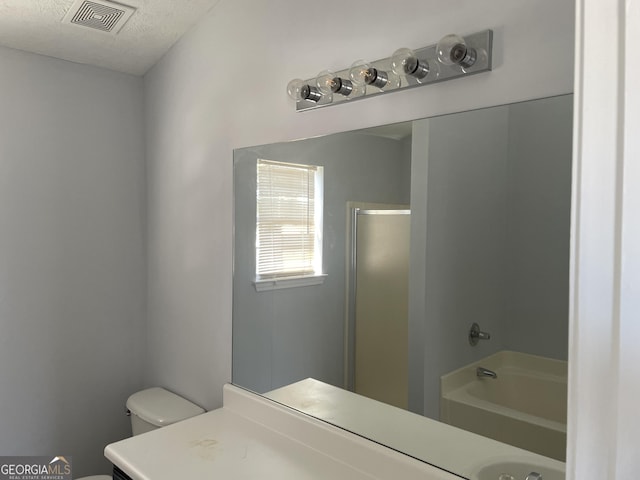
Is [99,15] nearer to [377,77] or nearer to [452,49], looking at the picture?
[377,77]

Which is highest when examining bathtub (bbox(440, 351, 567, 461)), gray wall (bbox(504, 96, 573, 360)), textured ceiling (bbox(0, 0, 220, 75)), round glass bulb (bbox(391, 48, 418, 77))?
textured ceiling (bbox(0, 0, 220, 75))

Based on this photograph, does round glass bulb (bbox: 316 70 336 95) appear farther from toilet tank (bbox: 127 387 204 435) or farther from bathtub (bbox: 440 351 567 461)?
toilet tank (bbox: 127 387 204 435)

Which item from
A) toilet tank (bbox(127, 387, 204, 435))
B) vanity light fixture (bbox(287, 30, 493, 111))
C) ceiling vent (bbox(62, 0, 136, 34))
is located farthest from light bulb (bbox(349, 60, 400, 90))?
toilet tank (bbox(127, 387, 204, 435))

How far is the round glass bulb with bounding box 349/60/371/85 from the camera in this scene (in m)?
1.37

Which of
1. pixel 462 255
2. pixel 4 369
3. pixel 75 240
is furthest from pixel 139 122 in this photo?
pixel 462 255

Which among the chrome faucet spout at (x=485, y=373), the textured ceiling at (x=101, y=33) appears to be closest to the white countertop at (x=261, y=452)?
the chrome faucet spout at (x=485, y=373)

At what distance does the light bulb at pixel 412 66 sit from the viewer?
1247mm

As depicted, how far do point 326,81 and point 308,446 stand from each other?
1.14m

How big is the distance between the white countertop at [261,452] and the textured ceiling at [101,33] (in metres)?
1.53

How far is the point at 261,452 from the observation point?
1566 millimetres

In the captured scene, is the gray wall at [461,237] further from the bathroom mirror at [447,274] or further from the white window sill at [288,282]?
the white window sill at [288,282]

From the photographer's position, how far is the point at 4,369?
2156mm

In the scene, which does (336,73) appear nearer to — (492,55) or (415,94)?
(415,94)

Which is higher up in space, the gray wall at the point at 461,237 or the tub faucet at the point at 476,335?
the gray wall at the point at 461,237
